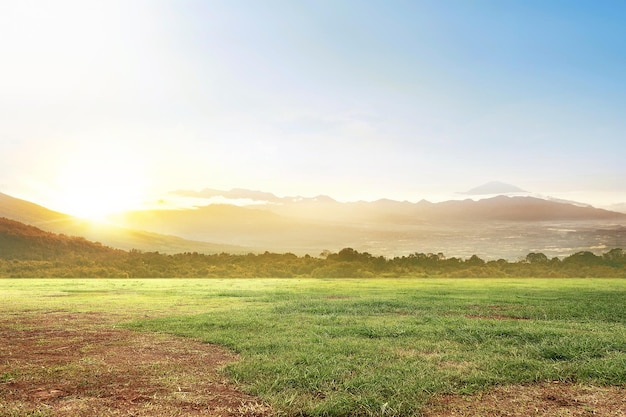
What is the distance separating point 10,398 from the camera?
765cm

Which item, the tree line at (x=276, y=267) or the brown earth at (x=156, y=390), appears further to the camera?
the tree line at (x=276, y=267)

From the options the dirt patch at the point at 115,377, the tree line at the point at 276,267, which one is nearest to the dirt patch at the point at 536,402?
the dirt patch at the point at 115,377

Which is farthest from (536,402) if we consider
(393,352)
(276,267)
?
(276,267)

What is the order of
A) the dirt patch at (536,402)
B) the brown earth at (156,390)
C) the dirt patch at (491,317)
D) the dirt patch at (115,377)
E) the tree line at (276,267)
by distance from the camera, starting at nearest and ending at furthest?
1. the dirt patch at (536,402)
2. the brown earth at (156,390)
3. the dirt patch at (115,377)
4. the dirt patch at (491,317)
5. the tree line at (276,267)

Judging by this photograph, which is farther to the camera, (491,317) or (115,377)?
(491,317)

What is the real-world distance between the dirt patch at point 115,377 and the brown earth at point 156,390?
2cm

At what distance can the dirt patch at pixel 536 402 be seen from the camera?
6.81m

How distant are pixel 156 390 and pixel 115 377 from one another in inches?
52.8

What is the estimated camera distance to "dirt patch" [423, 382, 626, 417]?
6809mm

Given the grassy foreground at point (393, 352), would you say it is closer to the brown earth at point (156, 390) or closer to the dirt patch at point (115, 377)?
the brown earth at point (156, 390)

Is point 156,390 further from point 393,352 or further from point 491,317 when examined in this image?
point 491,317

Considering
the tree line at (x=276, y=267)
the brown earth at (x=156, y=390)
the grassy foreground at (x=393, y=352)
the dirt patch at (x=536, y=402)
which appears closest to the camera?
the dirt patch at (x=536, y=402)

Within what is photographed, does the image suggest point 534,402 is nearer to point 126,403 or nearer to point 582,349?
point 582,349

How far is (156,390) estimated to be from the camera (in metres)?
7.95
